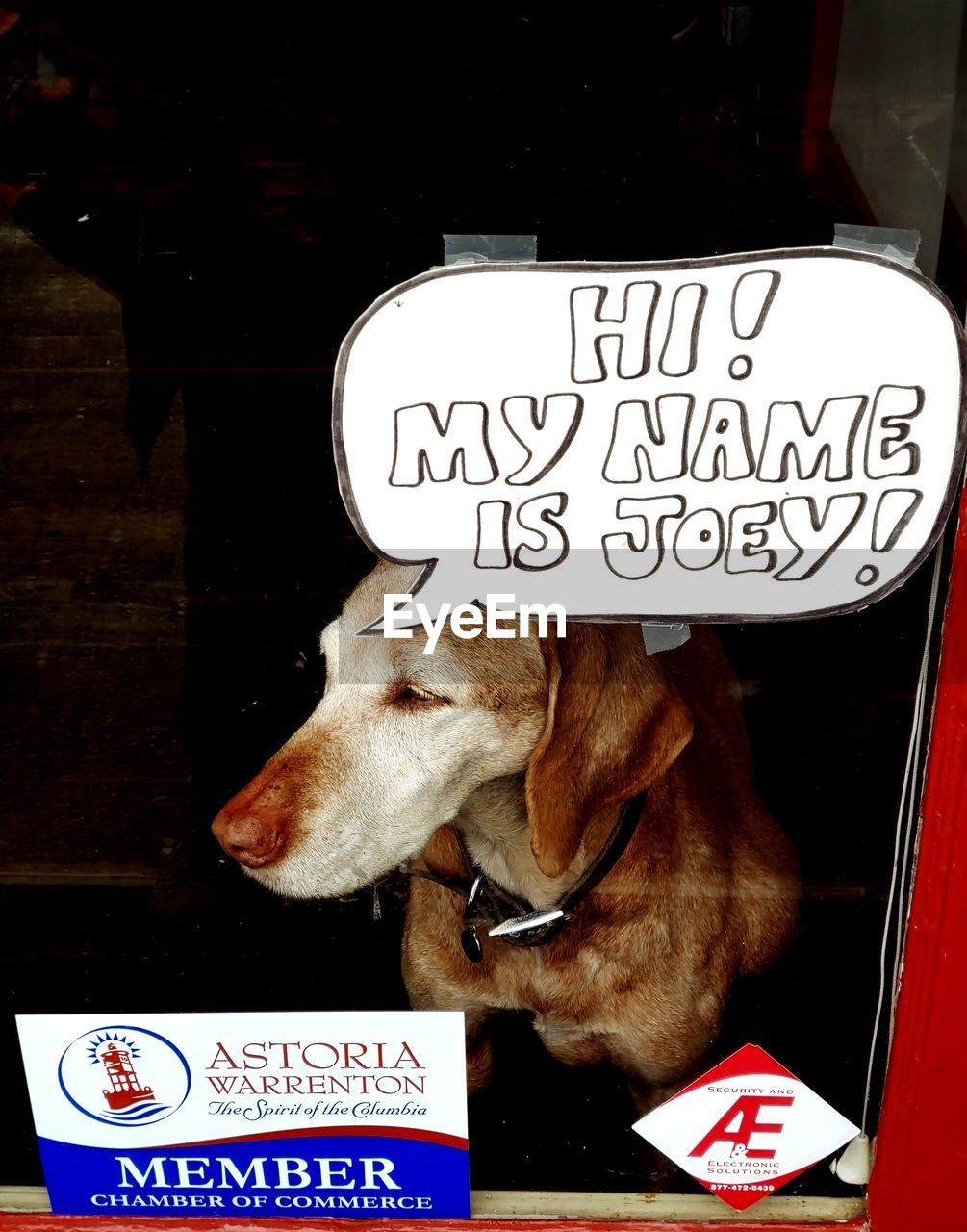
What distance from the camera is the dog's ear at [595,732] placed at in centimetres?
134

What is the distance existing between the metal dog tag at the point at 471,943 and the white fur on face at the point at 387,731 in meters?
0.30

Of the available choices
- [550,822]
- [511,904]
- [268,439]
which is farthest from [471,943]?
[268,439]

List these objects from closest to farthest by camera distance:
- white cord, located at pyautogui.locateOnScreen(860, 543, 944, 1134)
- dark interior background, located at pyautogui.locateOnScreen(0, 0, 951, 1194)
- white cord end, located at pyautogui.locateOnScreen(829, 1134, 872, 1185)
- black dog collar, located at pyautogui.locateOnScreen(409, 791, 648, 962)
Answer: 1. dark interior background, located at pyautogui.locateOnScreen(0, 0, 951, 1194)
2. white cord, located at pyautogui.locateOnScreen(860, 543, 944, 1134)
3. black dog collar, located at pyautogui.locateOnScreen(409, 791, 648, 962)
4. white cord end, located at pyautogui.locateOnScreen(829, 1134, 872, 1185)

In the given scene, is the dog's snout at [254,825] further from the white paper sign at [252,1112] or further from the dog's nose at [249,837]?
the white paper sign at [252,1112]

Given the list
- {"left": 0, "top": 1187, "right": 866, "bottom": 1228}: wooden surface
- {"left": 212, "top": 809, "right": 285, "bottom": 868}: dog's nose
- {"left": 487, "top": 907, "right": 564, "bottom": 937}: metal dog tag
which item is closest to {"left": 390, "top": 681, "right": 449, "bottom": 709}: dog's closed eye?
{"left": 212, "top": 809, "right": 285, "bottom": 868}: dog's nose

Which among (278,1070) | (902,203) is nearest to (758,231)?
(902,203)

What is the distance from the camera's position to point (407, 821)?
135 centimetres

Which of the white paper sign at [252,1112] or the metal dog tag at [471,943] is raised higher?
the metal dog tag at [471,943]

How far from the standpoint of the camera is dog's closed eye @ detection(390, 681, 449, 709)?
132 centimetres

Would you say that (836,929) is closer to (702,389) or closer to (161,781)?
(702,389)

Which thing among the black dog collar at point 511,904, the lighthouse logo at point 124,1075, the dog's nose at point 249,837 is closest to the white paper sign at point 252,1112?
the lighthouse logo at point 124,1075

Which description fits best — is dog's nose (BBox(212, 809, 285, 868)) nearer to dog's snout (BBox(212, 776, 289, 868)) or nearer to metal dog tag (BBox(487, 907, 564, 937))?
dog's snout (BBox(212, 776, 289, 868))

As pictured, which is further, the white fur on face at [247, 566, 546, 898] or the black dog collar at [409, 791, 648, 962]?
the black dog collar at [409, 791, 648, 962]

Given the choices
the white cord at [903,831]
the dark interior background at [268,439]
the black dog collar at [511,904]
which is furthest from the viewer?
the black dog collar at [511,904]
